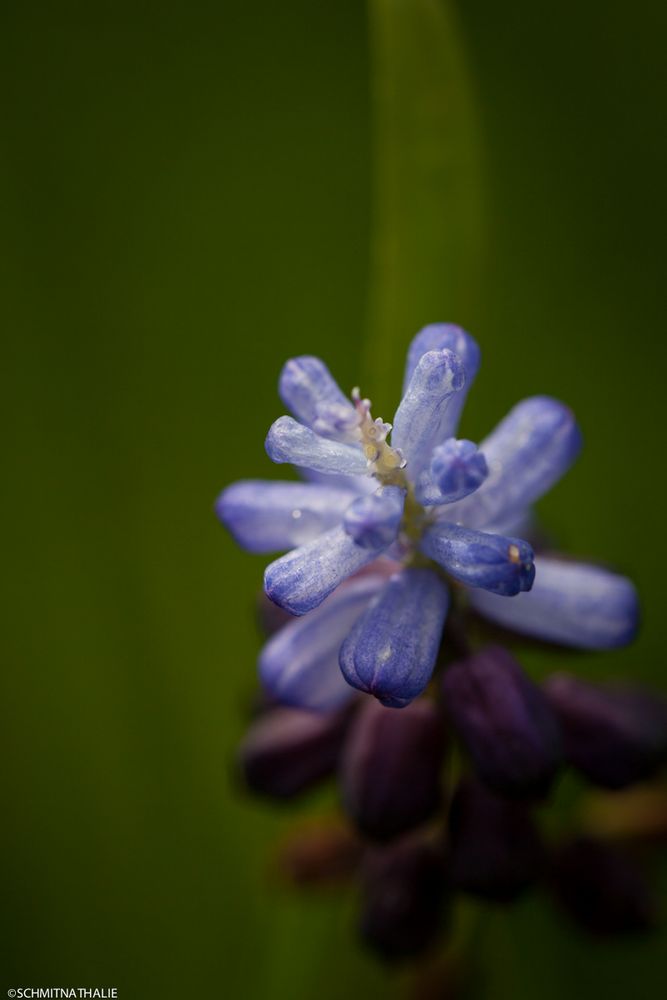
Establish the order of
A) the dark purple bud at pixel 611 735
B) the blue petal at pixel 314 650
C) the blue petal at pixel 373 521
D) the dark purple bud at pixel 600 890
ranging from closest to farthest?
1. the blue petal at pixel 373 521
2. the blue petal at pixel 314 650
3. the dark purple bud at pixel 611 735
4. the dark purple bud at pixel 600 890

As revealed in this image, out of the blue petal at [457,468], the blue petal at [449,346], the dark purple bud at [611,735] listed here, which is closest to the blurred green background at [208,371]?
the dark purple bud at [611,735]

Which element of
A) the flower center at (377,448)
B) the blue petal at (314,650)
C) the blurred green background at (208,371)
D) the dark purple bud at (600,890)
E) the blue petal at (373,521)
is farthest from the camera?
the blurred green background at (208,371)

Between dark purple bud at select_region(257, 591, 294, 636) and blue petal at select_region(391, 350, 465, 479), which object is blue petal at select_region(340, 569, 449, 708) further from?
Result: dark purple bud at select_region(257, 591, 294, 636)

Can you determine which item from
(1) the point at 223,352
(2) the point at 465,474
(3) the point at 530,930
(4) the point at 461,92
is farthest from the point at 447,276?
(3) the point at 530,930

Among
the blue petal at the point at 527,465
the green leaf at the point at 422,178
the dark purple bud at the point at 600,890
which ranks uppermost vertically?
the green leaf at the point at 422,178

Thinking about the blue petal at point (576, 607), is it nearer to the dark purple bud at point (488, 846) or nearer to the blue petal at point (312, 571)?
the dark purple bud at point (488, 846)

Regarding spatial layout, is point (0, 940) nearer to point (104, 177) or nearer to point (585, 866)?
point (585, 866)

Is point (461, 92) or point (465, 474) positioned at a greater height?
point (461, 92)
